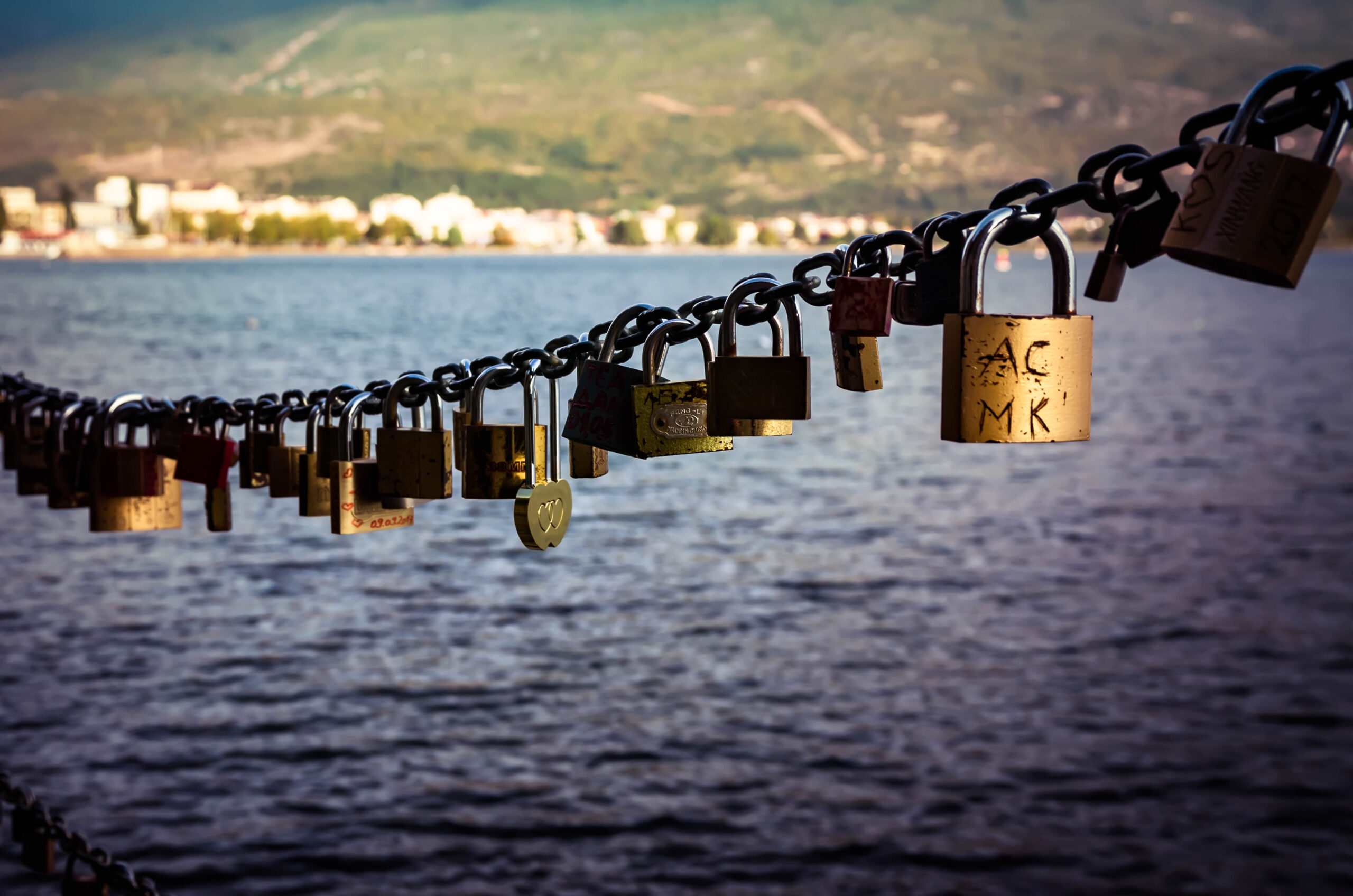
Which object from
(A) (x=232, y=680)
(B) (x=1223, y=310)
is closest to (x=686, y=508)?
(A) (x=232, y=680)

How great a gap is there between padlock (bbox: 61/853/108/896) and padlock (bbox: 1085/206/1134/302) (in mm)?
3893

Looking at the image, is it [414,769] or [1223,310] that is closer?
[414,769]

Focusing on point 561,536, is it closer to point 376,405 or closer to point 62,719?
point 376,405

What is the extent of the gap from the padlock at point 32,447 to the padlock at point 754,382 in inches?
150

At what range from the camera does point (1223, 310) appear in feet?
392

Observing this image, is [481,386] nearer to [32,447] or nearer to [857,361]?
[857,361]

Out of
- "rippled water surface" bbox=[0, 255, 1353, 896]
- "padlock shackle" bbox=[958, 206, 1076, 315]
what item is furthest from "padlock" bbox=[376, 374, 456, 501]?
"rippled water surface" bbox=[0, 255, 1353, 896]

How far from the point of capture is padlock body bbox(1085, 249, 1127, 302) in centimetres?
211

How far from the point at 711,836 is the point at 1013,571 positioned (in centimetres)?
1131

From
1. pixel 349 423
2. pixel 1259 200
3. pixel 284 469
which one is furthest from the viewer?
pixel 284 469

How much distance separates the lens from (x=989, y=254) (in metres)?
2.13

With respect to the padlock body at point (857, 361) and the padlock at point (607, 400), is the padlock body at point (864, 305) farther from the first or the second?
the padlock at point (607, 400)

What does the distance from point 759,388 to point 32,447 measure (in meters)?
4.32

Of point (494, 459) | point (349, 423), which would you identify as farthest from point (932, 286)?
point (349, 423)
